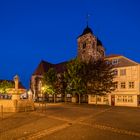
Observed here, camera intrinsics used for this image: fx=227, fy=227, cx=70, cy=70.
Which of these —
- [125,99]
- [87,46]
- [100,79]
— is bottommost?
[125,99]

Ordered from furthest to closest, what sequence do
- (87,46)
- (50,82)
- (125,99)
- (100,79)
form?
(87,46) → (50,82) → (125,99) → (100,79)

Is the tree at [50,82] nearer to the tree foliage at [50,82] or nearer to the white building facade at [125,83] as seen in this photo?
the tree foliage at [50,82]

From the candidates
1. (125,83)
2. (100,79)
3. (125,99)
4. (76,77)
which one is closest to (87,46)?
(100,79)

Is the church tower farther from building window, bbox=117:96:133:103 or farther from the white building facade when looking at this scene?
building window, bbox=117:96:133:103

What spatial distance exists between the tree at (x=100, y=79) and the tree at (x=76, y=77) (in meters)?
1.30

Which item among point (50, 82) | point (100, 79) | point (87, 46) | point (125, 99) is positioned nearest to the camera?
point (100, 79)

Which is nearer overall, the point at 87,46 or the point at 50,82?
the point at 50,82

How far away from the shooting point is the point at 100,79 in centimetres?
4734

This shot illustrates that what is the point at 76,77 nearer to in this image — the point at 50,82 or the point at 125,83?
the point at 125,83

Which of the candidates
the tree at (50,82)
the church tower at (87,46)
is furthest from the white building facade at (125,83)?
the church tower at (87,46)

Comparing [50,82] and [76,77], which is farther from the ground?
[76,77]

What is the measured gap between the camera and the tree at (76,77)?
4688 cm

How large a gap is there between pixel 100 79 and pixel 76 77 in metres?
5.01

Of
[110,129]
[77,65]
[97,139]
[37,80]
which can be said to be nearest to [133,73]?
[77,65]
